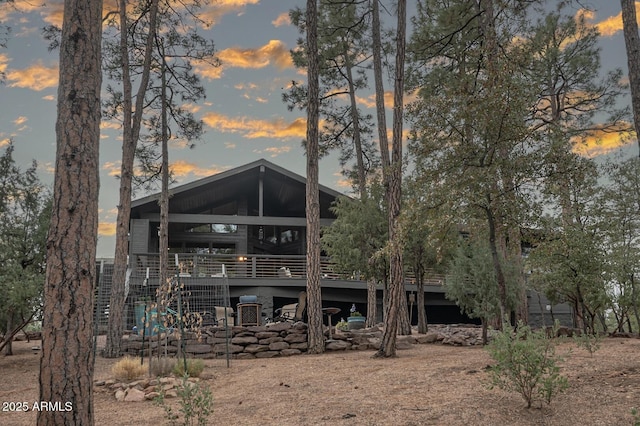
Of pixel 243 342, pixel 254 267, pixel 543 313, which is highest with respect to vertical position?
pixel 254 267

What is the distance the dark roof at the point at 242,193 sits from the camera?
→ 22156 mm

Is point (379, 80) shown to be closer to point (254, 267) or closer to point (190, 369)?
point (254, 267)

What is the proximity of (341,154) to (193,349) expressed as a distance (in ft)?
35.8

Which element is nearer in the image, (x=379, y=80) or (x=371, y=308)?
(x=379, y=80)

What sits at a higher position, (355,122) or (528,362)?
(355,122)

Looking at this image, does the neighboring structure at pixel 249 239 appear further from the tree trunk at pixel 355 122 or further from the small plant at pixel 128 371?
the small plant at pixel 128 371

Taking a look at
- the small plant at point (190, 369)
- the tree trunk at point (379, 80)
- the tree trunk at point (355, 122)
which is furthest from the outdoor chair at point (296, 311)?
the small plant at point (190, 369)

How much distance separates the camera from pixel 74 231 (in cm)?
381

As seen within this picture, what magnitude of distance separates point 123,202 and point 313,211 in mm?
5196

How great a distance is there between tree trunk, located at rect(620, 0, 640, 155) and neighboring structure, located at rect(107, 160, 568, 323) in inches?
496

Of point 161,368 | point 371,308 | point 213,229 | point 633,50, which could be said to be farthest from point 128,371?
point 213,229

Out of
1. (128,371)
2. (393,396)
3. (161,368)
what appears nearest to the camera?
(393,396)

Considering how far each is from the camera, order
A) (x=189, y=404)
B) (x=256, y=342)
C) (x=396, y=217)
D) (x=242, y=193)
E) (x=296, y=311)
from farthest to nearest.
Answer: (x=242, y=193)
(x=296, y=311)
(x=256, y=342)
(x=396, y=217)
(x=189, y=404)

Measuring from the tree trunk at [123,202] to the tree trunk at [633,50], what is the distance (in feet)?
37.9
